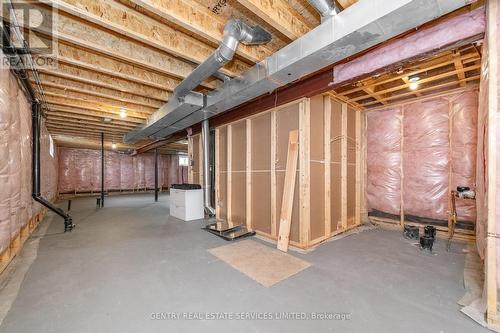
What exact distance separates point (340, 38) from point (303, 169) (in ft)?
5.92

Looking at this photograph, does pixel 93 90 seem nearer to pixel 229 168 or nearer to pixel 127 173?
pixel 229 168

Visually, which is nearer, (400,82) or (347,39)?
(347,39)

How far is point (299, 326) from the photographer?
1545 mm

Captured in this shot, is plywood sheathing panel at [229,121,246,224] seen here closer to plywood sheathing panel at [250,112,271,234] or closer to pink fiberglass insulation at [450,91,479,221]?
plywood sheathing panel at [250,112,271,234]

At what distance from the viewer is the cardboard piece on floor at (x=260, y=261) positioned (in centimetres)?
229

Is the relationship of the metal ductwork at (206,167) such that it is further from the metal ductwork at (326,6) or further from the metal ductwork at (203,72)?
the metal ductwork at (326,6)

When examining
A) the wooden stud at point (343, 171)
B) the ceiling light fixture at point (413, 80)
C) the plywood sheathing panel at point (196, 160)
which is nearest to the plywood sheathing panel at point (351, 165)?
the wooden stud at point (343, 171)

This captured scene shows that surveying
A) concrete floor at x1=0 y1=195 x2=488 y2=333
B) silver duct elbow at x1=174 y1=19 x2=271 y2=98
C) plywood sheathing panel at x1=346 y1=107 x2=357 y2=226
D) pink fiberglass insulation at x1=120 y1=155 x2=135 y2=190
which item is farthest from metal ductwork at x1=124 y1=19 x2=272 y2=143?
pink fiberglass insulation at x1=120 y1=155 x2=135 y2=190

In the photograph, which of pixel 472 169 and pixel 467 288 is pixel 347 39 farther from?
pixel 472 169

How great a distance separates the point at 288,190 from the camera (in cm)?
321

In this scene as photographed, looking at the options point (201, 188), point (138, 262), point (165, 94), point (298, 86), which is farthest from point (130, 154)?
point (298, 86)

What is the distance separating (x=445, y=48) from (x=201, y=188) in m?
4.70

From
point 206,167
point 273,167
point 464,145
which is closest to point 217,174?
point 206,167

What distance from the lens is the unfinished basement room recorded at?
1.65m
